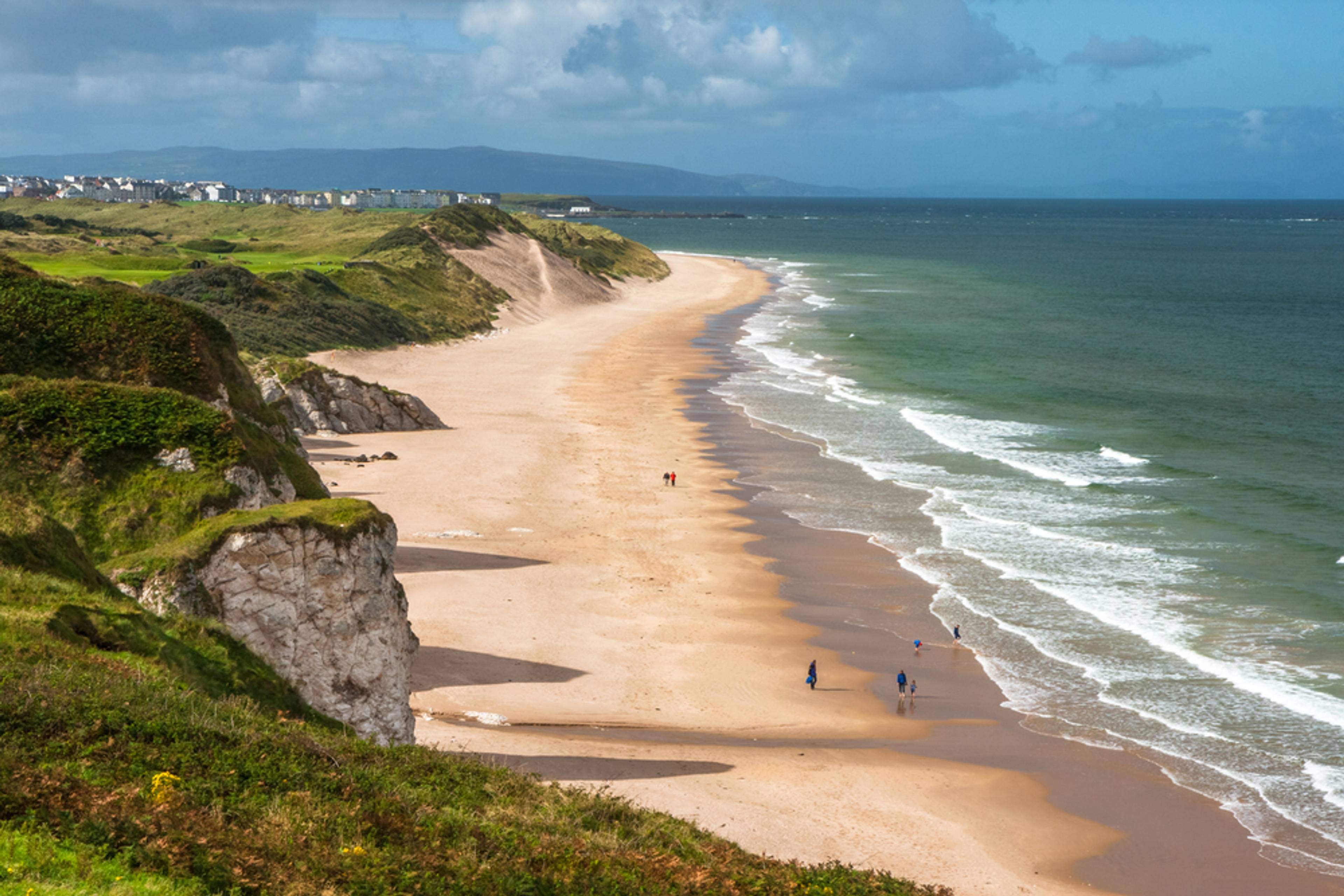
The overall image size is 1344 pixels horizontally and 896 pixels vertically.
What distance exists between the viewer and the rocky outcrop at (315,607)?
717 inches

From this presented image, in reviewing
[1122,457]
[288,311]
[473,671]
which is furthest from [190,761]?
[288,311]

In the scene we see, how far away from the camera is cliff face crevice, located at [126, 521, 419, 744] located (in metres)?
18.2

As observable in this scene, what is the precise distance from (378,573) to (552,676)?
6.69 meters

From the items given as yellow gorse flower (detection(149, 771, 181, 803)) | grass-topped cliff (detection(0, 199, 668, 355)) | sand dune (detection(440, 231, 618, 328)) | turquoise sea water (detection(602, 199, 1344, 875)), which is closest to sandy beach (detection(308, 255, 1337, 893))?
turquoise sea water (detection(602, 199, 1344, 875))

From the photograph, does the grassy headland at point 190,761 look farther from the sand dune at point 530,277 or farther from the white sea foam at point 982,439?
the sand dune at point 530,277

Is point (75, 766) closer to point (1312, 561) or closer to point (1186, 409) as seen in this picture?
point (1312, 561)

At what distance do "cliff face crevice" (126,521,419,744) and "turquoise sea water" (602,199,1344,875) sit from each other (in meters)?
13.3

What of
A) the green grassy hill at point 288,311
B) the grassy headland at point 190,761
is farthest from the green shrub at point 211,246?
the grassy headland at point 190,761

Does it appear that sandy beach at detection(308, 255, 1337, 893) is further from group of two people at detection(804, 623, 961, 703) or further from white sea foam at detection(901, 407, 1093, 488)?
white sea foam at detection(901, 407, 1093, 488)

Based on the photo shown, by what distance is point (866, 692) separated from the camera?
26516mm

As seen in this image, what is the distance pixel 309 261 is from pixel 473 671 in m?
84.9

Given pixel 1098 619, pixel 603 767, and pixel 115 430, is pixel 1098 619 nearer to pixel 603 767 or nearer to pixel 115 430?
pixel 603 767

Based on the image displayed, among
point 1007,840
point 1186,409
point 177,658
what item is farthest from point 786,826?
point 1186,409

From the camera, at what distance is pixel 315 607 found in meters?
18.9
